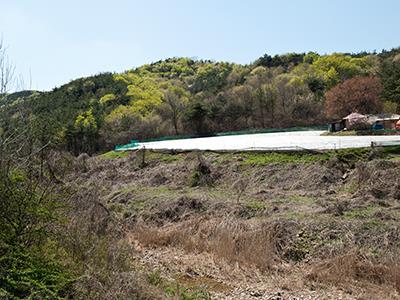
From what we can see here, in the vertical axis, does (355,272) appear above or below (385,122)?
below

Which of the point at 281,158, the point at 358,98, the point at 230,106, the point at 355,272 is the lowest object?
the point at 355,272

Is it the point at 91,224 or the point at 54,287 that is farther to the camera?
the point at 91,224

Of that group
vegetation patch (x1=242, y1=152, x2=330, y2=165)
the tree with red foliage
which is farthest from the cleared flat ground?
the tree with red foliage

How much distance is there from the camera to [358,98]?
152ft

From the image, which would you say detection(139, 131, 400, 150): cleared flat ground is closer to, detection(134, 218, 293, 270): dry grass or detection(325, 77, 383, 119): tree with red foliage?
detection(325, 77, 383, 119): tree with red foliage

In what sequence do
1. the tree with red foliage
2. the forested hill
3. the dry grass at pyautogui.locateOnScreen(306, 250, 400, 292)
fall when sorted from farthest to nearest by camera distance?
the forested hill → the tree with red foliage → the dry grass at pyautogui.locateOnScreen(306, 250, 400, 292)

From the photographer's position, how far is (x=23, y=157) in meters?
8.85

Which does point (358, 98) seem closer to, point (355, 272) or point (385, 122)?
point (385, 122)

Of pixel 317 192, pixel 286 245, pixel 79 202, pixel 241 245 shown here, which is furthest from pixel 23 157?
pixel 317 192

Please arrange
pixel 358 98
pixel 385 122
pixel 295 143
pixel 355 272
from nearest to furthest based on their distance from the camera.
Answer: pixel 355 272 → pixel 295 143 → pixel 385 122 → pixel 358 98

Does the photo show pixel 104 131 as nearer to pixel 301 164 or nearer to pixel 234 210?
pixel 301 164

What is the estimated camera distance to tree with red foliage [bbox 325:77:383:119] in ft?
152

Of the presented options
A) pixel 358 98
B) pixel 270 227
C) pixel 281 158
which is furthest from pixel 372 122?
pixel 270 227

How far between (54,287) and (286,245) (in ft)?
26.2
